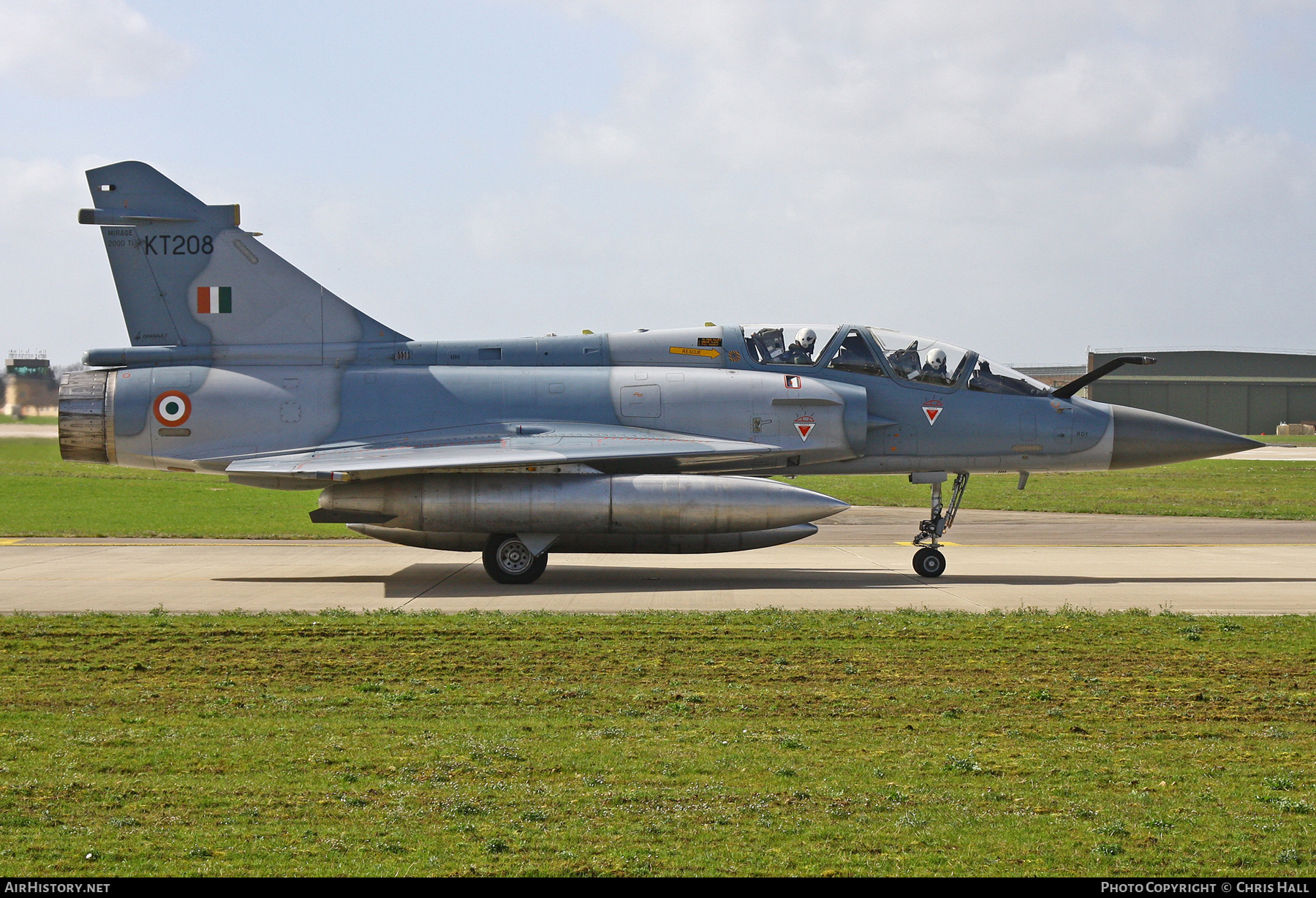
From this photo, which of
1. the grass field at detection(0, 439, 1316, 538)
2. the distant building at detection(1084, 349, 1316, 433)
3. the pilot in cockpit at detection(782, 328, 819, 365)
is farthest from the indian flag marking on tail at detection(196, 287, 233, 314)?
the distant building at detection(1084, 349, 1316, 433)

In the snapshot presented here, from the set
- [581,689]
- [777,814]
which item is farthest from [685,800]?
[581,689]

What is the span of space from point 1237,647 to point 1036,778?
15.8 ft

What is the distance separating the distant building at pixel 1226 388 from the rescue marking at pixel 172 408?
62469mm

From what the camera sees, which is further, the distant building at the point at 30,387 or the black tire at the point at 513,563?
the distant building at the point at 30,387

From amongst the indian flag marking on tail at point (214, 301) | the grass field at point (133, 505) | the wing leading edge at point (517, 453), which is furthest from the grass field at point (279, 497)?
→ the wing leading edge at point (517, 453)

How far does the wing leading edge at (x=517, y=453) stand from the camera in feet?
46.1

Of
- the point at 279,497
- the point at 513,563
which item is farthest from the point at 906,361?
the point at 279,497

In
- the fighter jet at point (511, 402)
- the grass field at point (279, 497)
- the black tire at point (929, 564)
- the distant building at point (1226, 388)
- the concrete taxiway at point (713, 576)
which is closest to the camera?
the concrete taxiway at point (713, 576)

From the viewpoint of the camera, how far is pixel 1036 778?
622 centimetres

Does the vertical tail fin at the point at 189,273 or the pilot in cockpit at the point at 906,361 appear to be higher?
the vertical tail fin at the point at 189,273

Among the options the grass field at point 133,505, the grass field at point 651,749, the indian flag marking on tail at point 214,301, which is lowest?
the grass field at point 651,749

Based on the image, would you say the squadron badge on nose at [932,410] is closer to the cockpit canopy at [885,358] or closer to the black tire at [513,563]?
the cockpit canopy at [885,358]

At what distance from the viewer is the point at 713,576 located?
1573cm

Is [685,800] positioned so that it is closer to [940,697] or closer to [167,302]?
[940,697]
